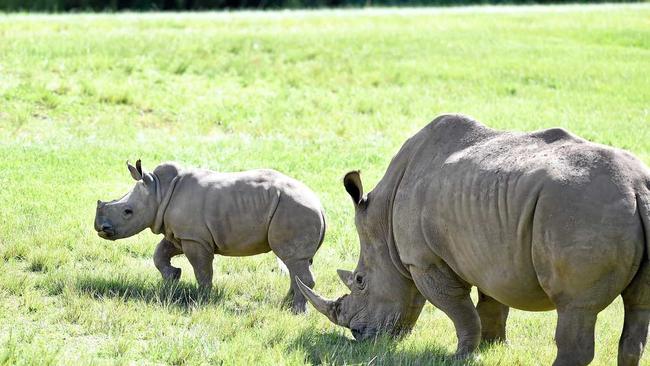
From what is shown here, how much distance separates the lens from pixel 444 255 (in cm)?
792

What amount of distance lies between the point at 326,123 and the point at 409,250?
12027 millimetres

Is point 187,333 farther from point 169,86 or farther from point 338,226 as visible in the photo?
point 169,86

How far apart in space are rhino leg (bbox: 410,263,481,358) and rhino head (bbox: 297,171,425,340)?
0.42 m

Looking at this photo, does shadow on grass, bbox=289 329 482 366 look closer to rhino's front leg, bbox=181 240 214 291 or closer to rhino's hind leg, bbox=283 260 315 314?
rhino's hind leg, bbox=283 260 315 314

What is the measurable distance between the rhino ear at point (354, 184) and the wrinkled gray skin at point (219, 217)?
133cm

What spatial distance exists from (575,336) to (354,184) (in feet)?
8.01

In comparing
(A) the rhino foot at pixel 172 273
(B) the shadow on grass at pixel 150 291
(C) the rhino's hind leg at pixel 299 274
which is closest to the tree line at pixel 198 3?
(A) the rhino foot at pixel 172 273

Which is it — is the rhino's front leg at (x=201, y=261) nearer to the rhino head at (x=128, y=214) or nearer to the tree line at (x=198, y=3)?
Answer: the rhino head at (x=128, y=214)

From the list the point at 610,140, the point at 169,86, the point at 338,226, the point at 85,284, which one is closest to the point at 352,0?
the point at 169,86

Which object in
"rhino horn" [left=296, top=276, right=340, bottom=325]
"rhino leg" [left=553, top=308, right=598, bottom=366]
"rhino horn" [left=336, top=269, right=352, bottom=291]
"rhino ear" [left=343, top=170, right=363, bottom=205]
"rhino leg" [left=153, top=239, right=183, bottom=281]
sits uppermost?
"rhino ear" [left=343, top=170, right=363, bottom=205]

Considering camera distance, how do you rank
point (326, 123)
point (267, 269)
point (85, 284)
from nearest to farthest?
point (85, 284)
point (267, 269)
point (326, 123)

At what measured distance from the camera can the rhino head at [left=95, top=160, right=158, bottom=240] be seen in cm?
1037

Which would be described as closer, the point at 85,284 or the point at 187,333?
the point at 187,333

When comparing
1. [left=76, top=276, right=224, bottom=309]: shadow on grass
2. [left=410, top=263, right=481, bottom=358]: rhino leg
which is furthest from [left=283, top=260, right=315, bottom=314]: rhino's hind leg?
[left=410, top=263, right=481, bottom=358]: rhino leg
